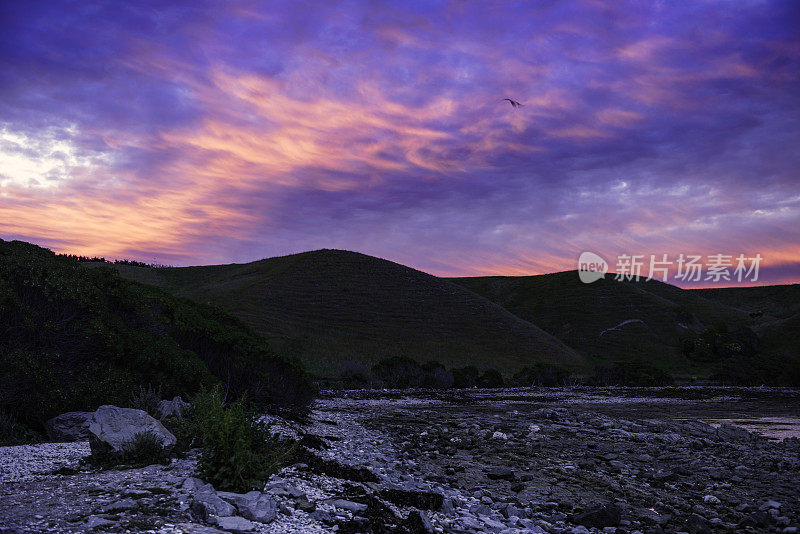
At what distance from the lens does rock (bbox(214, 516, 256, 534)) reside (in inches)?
246

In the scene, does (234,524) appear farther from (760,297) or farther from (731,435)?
(760,297)

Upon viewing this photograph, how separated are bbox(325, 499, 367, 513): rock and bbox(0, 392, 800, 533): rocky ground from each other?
3 cm

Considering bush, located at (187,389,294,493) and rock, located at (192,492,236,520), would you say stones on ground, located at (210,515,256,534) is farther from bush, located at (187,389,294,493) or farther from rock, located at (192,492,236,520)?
bush, located at (187,389,294,493)

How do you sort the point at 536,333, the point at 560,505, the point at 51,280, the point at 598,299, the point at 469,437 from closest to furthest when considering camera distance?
the point at 560,505
the point at 51,280
the point at 469,437
the point at 536,333
the point at 598,299

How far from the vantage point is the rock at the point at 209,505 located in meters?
6.52

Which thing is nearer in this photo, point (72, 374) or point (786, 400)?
point (72, 374)

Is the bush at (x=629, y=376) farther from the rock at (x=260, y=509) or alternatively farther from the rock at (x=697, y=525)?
the rock at (x=260, y=509)

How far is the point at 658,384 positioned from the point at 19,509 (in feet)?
177

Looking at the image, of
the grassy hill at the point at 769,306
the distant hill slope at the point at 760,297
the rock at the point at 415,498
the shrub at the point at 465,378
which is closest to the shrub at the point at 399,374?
the shrub at the point at 465,378

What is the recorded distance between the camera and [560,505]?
9.27m

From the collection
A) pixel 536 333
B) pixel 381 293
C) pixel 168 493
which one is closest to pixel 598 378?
pixel 536 333

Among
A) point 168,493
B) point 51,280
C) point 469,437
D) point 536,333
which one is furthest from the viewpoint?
point 536,333

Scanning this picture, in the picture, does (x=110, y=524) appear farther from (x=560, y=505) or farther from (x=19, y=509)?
(x=560, y=505)

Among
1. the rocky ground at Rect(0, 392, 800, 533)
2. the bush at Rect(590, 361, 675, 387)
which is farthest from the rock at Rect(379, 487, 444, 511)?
the bush at Rect(590, 361, 675, 387)
